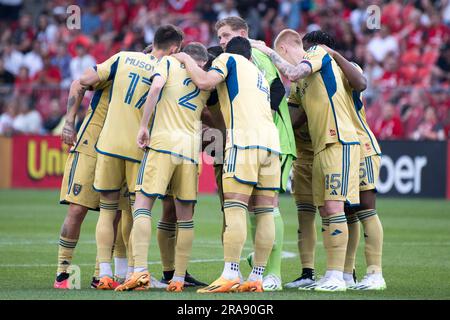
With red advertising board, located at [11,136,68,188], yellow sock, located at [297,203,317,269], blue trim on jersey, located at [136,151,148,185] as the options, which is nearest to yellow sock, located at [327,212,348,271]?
yellow sock, located at [297,203,317,269]

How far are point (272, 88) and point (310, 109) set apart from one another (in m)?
0.44

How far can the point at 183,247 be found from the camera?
8781 millimetres

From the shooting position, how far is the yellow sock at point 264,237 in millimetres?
8664

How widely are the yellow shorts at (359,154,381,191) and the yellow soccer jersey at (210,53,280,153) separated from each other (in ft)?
3.65

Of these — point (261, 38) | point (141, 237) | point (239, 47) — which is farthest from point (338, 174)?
point (261, 38)

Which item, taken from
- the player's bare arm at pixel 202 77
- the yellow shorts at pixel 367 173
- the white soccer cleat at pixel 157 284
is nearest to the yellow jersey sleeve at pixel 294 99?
the yellow shorts at pixel 367 173

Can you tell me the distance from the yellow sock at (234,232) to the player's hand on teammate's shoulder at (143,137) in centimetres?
93

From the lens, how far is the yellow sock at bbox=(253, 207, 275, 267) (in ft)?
28.4

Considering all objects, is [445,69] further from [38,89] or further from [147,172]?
[147,172]

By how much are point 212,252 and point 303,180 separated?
302 cm

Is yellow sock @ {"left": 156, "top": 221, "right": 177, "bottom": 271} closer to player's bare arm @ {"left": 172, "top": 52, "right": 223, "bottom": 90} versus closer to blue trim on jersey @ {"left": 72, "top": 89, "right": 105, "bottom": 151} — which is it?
blue trim on jersey @ {"left": 72, "top": 89, "right": 105, "bottom": 151}

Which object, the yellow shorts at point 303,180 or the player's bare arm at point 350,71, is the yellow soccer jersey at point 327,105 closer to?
the player's bare arm at point 350,71

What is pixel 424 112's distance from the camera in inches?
812
